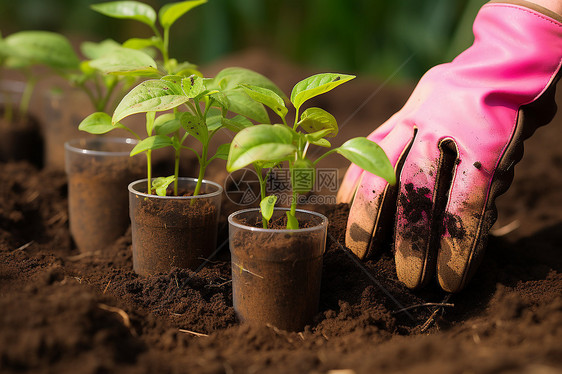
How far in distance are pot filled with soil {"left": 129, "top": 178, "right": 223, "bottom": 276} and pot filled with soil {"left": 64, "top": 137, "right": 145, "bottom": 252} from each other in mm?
290

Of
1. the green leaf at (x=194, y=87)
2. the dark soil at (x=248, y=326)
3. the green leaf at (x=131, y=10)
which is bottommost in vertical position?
the dark soil at (x=248, y=326)

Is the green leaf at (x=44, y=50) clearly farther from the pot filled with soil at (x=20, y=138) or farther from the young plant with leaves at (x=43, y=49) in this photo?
the pot filled with soil at (x=20, y=138)

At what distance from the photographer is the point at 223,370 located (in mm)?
759

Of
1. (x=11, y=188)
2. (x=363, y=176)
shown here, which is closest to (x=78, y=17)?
(x=11, y=188)

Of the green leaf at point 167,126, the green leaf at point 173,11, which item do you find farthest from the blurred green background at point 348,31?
the green leaf at point 167,126

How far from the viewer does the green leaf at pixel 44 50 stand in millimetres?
1641

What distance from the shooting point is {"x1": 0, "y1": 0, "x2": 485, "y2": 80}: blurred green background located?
3.37m

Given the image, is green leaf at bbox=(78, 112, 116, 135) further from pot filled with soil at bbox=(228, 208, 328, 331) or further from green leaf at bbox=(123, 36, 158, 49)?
pot filled with soil at bbox=(228, 208, 328, 331)

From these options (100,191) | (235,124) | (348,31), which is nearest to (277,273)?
(235,124)

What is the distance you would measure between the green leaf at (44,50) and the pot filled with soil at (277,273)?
1.01 metres

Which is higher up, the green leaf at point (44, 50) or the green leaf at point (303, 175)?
the green leaf at point (44, 50)

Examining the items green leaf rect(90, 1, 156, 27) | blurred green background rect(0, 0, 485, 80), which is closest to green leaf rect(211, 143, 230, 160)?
green leaf rect(90, 1, 156, 27)

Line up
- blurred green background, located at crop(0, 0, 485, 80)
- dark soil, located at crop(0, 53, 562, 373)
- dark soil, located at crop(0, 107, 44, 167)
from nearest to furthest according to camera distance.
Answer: dark soil, located at crop(0, 53, 562, 373) < dark soil, located at crop(0, 107, 44, 167) < blurred green background, located at crop(0, 0, 485, 80)

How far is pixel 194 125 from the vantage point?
3.51ft
